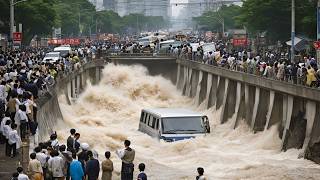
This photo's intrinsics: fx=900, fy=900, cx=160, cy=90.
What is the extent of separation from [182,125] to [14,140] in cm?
1089

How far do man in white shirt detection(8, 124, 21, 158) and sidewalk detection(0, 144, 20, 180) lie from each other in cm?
21

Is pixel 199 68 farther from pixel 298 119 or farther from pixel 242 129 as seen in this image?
pixel 298 119

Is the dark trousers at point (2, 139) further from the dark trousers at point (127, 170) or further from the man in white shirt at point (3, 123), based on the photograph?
the dark trousers at point (127, 170)

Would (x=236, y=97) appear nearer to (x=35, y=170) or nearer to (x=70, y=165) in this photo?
(x=70, y=165)

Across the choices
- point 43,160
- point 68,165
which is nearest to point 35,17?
point 43,160

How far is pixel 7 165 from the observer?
80.4ft

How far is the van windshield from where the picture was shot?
3488 cm

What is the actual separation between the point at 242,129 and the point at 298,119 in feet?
25.7

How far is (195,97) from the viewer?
62656mm

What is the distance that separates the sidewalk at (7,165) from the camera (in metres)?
22.7

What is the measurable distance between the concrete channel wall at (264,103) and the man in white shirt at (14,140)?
446 inches

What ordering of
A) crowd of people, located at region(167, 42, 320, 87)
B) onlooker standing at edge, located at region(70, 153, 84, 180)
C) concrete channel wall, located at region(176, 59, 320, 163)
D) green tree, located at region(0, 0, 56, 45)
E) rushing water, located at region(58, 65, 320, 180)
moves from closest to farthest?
onlooker standing at edge, located at region(70, 153, 84, 180), rushing water, located at region(58, 65, 320, 180), concrete channel wall, located at region(176, 59, 320, 163), crowd of people, located at region(167, 42, 320, 87), green tree, located at region(0, 0, 56, 45)

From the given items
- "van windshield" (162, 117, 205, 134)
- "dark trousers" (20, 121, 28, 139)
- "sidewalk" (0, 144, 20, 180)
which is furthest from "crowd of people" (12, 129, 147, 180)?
"van windshield" (162, 117, 205, 134)

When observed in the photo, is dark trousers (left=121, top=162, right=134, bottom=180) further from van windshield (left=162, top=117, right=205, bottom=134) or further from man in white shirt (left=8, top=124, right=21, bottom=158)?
van windshield (left=162, top=117, right=205, bottom=134)
